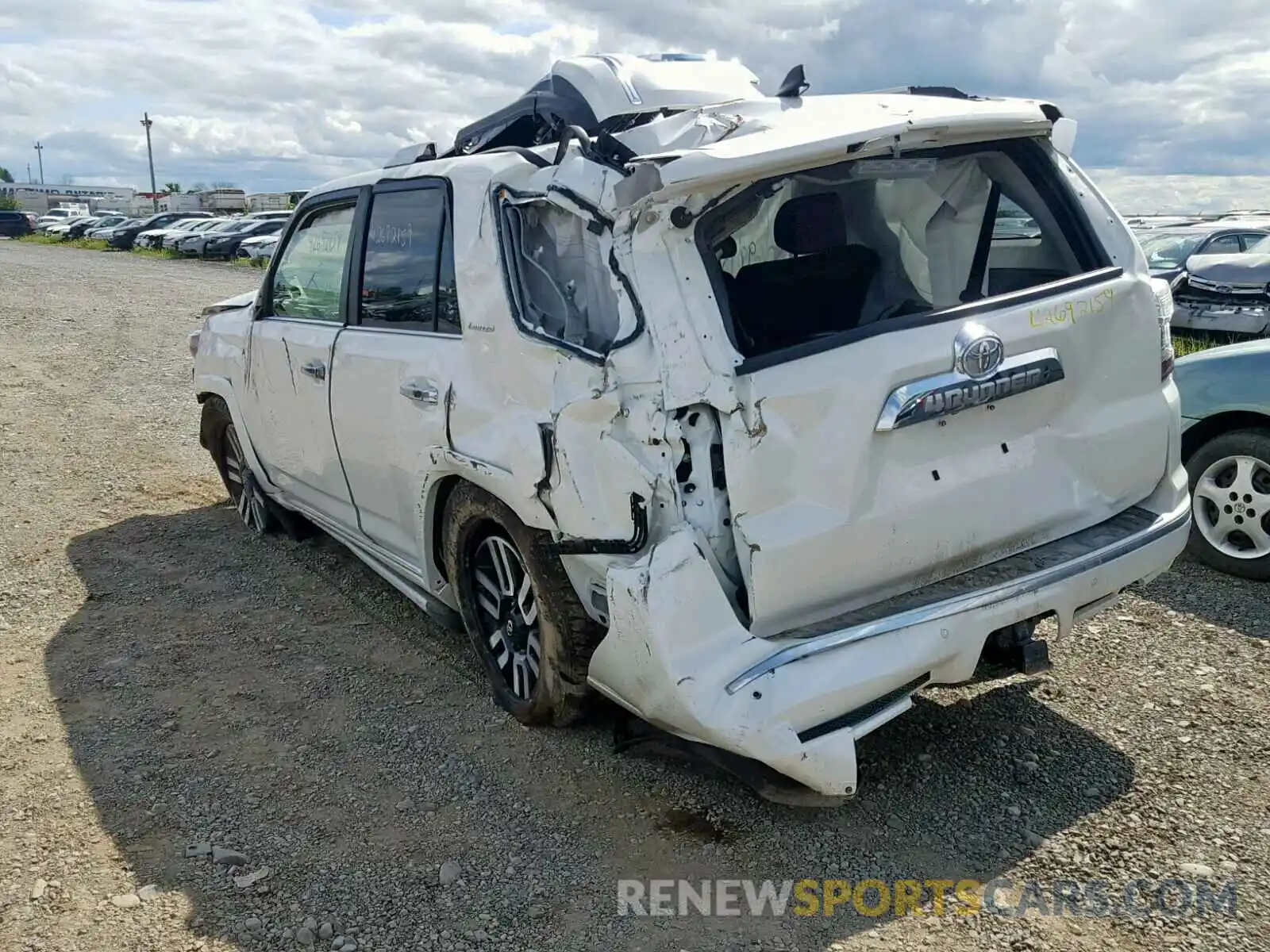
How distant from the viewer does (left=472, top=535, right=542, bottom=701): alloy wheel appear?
12.1 ft

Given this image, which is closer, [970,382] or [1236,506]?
[970,382]

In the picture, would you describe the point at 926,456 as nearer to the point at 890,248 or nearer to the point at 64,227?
the point at 890,248

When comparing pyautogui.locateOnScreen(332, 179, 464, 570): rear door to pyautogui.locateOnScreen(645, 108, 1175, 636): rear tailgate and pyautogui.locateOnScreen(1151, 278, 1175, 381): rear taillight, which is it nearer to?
pyautogui.locateOnScreen(645, 108, 1175, 636): rear tailgate

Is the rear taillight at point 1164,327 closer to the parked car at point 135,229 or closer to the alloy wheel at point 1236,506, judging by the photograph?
the alloy wheel at point 1236,506

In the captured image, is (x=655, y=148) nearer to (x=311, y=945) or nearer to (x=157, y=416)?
(x=311, y=945)

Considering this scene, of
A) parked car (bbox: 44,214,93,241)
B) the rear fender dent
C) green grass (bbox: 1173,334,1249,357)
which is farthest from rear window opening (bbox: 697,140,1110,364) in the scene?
parked car (bbox: 44,214,93,241)

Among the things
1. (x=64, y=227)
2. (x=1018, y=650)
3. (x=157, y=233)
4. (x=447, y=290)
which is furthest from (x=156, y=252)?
(x=1018, y=650)

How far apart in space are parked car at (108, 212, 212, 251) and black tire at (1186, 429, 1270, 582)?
134 ft

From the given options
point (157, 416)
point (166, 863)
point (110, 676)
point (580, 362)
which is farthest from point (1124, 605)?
point (157, 416)

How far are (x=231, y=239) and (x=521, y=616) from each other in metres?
30.9

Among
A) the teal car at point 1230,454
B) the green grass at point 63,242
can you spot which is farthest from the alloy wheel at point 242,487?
the green grass at point 63,242

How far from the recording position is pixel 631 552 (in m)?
3.02

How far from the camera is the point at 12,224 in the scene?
5147 centimetres

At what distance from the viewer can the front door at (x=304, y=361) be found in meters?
4.68
